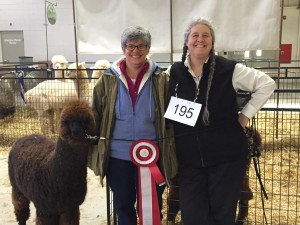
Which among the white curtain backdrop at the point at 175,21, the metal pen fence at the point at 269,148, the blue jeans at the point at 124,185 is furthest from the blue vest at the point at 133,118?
the white curtain backdrop at the point at 175,21

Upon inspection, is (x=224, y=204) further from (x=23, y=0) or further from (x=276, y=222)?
(x=23, y=0)

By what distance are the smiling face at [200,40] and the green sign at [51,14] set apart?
12370mm

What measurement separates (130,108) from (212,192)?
73cm

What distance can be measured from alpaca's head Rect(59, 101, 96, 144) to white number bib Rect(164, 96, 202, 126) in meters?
0.50

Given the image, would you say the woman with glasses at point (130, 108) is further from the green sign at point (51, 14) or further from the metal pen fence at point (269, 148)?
the green sign at point (51, 14)

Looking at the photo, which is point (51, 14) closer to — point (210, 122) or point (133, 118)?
point (133, 118)

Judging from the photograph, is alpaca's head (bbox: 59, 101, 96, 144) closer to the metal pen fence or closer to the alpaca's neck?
→ the alpaca's neck

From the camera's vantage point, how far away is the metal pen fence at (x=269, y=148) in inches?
134

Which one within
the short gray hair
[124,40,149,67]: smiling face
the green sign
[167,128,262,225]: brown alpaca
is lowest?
[167,128,262,225]: brown alpaca

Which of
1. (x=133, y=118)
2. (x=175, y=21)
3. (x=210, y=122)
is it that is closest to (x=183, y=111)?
(x=210, y=122)

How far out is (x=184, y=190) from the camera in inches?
89.7

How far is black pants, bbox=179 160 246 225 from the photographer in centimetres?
219

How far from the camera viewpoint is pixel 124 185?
2.39m

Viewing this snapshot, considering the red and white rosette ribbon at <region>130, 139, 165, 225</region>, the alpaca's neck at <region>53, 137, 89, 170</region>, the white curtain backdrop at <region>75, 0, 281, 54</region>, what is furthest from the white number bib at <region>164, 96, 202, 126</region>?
the white curtain backdrop at <region>75, 0, 281, 54</region>
